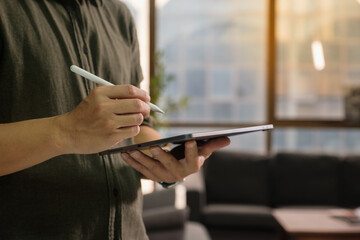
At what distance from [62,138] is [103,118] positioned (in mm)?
78

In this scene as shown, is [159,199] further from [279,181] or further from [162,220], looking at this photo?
[279,181]

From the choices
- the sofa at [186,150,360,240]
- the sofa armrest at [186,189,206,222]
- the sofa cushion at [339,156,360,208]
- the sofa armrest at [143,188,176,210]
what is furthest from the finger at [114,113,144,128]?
the sofa cushion at [339,156,360,208]

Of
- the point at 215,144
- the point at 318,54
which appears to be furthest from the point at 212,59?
the point at 215,144

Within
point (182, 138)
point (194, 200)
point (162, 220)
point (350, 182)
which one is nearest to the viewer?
→ point (182, 138)

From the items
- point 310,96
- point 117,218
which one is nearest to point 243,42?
point 310,96

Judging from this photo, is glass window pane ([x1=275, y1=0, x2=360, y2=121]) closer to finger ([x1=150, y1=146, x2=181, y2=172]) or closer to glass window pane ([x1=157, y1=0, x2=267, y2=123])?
glass window pane ([x1=157, y1=0, x2=267, y2=123])

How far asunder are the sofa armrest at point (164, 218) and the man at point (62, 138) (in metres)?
1.24

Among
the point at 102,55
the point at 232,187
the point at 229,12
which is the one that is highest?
the point at 229,12

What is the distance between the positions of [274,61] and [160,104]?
1298mm

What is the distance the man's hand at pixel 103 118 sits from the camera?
26.8 inches

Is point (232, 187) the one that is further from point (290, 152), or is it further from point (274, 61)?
point (274, 61)

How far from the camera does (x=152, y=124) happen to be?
3.80 ft

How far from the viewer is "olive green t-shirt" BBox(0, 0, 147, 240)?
31.6 inches

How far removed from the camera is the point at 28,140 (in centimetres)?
71
